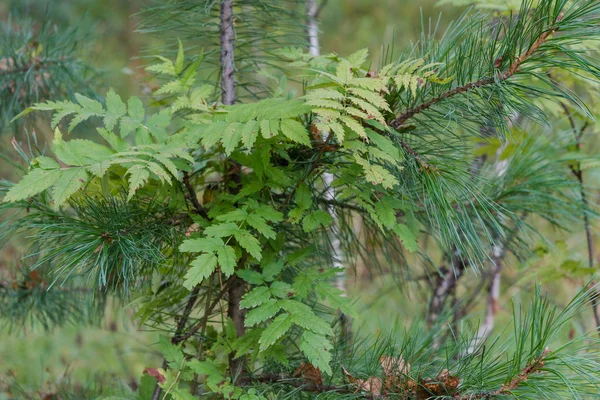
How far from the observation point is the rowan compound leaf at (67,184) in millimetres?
887

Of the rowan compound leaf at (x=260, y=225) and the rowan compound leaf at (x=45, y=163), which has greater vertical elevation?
the rowan compound leaf at (x=45, y=163)

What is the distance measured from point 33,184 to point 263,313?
413mm

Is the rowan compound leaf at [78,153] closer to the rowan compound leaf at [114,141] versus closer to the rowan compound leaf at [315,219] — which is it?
the rowan compound leaf at [114,141]

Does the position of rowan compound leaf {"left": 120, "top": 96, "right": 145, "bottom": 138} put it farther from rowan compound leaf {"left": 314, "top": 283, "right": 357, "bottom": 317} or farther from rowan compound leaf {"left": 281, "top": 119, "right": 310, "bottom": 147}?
rowan compound leaf {"left": 314, "top": 283, "right": 357, "bottom": 317}

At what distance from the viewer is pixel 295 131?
925mm

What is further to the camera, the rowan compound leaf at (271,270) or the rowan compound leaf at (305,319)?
the rowan compound leaf at (271,270)

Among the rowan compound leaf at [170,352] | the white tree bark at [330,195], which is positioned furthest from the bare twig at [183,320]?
the white tree bark at [330,195]

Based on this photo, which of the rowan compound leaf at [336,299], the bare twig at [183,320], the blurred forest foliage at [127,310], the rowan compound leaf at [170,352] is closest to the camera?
the rowan compound leaf at [336,299]

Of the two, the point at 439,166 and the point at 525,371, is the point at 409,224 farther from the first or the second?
the point at 525,371

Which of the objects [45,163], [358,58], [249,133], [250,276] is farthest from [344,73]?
[45,163]

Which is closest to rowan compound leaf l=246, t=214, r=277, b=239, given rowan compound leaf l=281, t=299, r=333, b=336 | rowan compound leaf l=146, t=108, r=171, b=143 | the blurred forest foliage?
rowan compound leaf l=281, t=299, r=333, b=336

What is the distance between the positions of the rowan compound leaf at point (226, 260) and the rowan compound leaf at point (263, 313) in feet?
0.26

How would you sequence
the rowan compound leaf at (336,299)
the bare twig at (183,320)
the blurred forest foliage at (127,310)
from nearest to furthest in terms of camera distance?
the rowan compound leaf at (336,299) < the bare twig at (183,320) < the blurred forest foliage at (127,310)

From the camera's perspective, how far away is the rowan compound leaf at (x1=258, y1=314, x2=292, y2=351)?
911 millimetres
